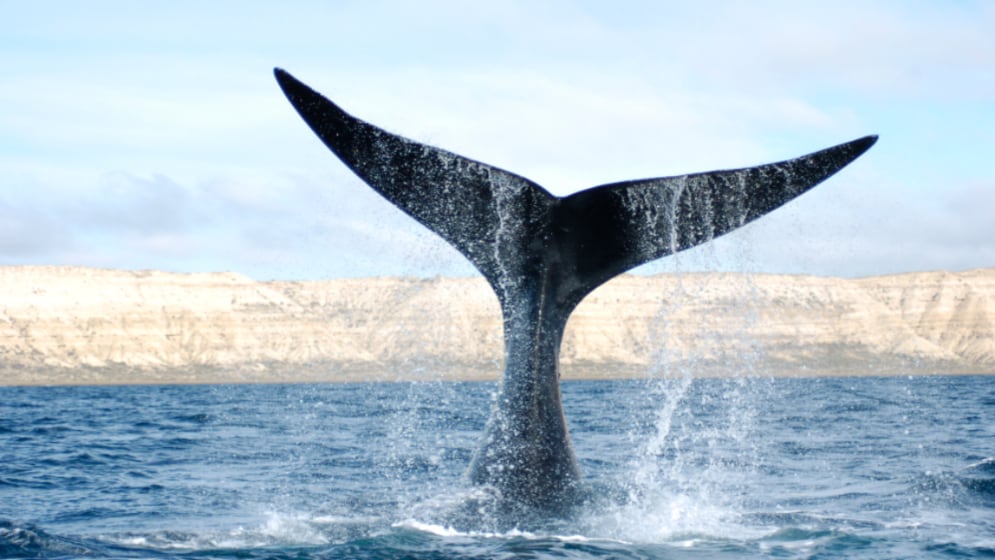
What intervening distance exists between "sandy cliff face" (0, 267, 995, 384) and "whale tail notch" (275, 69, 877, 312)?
74025 millimetres

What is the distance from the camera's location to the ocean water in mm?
7363

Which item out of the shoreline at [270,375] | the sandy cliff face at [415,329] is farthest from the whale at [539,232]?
the sandy cliff face at [415,329]

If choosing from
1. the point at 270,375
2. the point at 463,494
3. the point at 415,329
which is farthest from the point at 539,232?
the point at 270,375

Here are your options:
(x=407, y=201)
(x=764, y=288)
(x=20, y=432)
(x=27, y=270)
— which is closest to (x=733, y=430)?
(x=20, y=432)

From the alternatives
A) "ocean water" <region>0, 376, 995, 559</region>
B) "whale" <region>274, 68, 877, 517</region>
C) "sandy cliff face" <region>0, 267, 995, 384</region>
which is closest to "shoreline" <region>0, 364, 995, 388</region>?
"sandy cliff face" <region>0, 267, 995, 384</region>

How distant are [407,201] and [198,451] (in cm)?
984

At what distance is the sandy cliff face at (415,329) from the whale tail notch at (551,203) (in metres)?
74.0

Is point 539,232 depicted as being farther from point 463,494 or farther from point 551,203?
point 463,494

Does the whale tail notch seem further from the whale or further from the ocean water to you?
the ocean water

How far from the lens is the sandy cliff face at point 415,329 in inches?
3356

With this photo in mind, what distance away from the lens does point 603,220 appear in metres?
7.27

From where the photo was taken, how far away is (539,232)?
7410mm

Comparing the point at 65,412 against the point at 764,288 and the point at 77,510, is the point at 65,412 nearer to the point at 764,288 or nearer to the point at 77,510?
the point at 77,510

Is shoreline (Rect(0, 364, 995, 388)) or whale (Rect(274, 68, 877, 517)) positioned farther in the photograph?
shoreline (Rect(0, 364, 995, 388))
